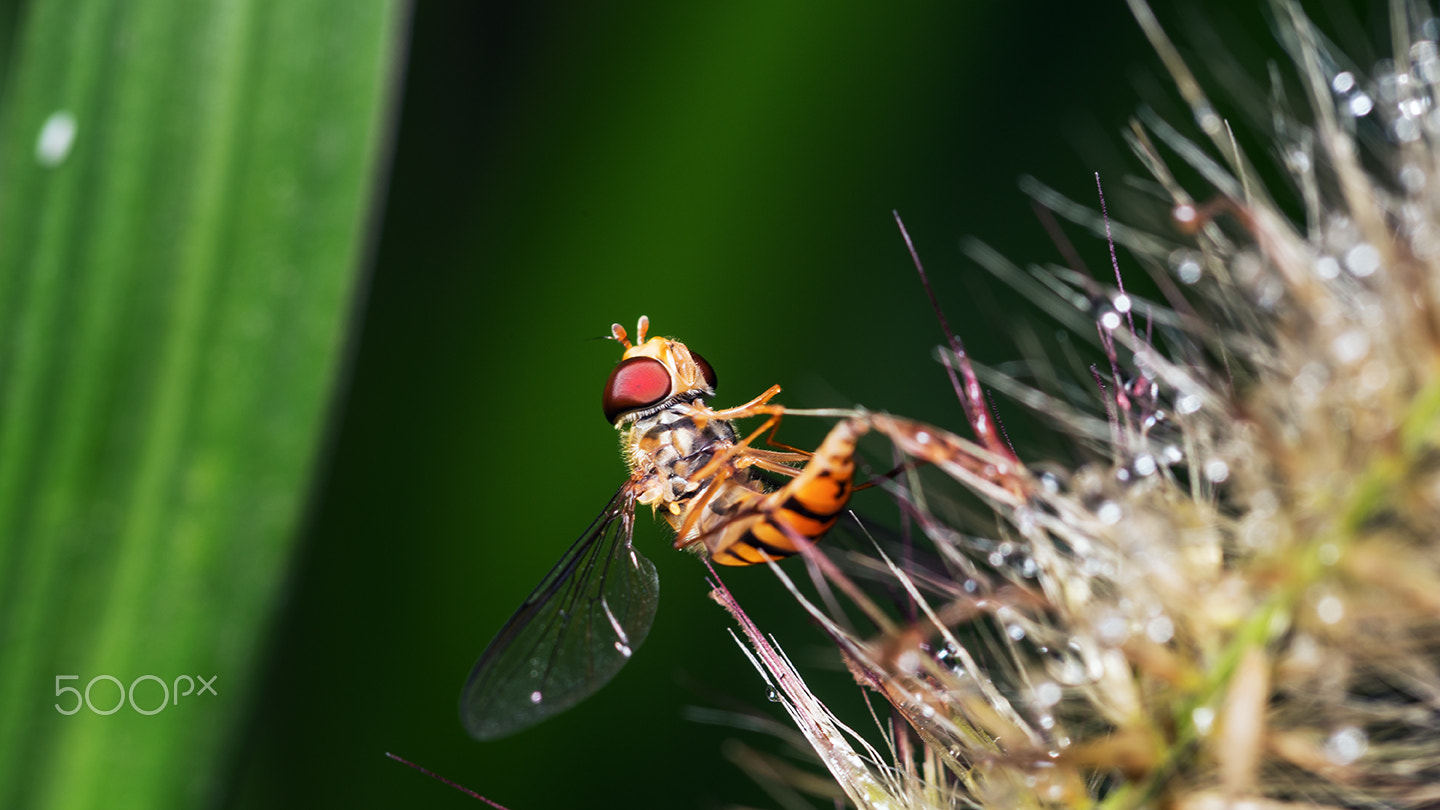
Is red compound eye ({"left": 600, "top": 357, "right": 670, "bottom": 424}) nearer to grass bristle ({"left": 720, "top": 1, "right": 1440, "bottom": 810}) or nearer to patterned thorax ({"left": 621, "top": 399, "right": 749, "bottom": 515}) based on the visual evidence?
patterned thorax ({"left": 621, "top": 399, "right": 749, "bottom": 515})

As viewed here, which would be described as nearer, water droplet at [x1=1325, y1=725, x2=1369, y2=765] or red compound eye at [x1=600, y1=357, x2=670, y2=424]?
water droplet at [x1=1325, y1=725, x2=1369, y2=765]

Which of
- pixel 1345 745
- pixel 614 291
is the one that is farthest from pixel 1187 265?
pixel 614 291

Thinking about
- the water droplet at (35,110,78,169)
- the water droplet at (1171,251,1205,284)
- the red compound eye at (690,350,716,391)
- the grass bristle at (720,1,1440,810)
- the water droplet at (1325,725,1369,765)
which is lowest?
the water droplet at (1325,725,1369,765)

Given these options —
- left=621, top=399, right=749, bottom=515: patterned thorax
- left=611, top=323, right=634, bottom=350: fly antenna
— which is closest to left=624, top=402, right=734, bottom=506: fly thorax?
left=621, top=399, right=749, bottom=515: patterned thorax

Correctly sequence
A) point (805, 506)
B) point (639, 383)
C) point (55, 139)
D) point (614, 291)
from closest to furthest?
1. point (805, 506)
2. point (55, 139)
3. point (639, 383)
4. point (614, 291)

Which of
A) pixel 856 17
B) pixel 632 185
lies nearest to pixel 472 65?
pixel 632 185

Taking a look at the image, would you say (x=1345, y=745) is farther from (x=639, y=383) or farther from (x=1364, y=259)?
(x=639, y=383)
